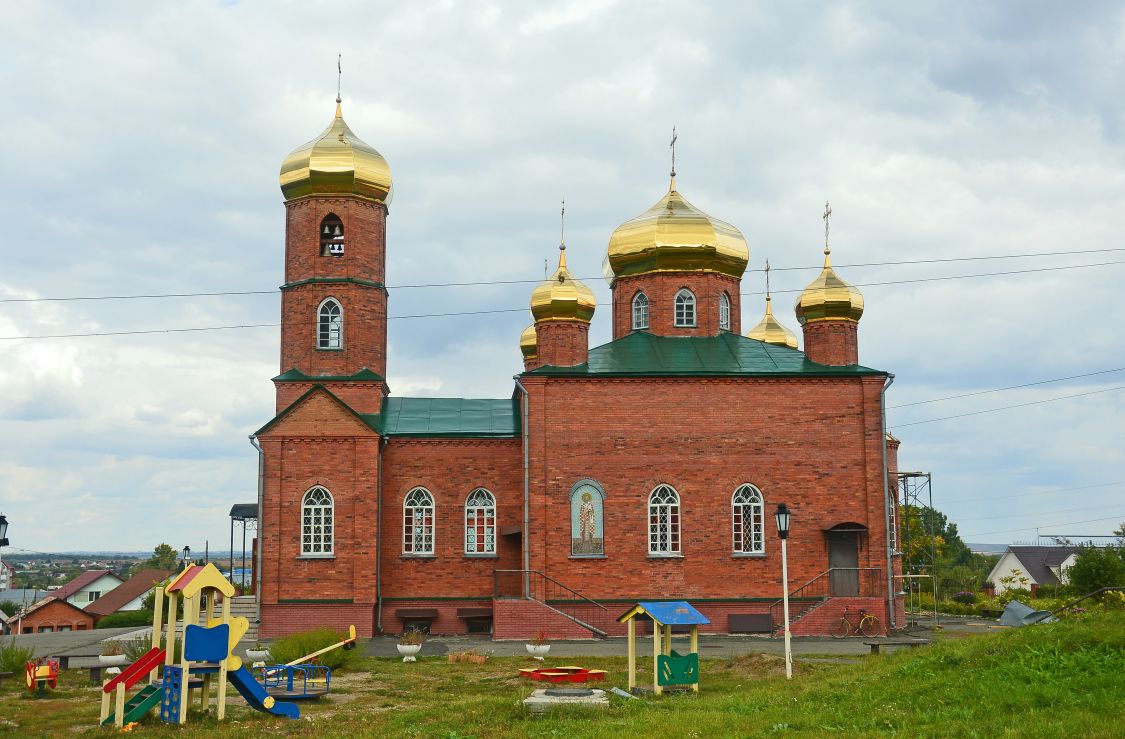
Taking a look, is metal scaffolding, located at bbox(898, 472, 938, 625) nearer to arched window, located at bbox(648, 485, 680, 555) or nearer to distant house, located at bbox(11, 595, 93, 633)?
arched window, located at bbox(648, 485, 680, 555)

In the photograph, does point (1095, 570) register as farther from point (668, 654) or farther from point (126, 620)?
point (126, 620)

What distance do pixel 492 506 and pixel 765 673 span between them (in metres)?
11.2

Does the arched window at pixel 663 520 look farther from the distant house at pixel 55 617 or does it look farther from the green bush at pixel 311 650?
the distant house at pixel 55 617

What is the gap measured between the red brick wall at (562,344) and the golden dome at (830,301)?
5.57 metres

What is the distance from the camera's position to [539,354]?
26312 mm

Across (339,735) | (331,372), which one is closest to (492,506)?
(331,372)

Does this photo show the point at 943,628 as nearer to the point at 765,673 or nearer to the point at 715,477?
the point at 715,477

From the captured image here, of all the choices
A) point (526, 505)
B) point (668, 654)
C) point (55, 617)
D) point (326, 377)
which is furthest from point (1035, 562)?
point (668, 654)

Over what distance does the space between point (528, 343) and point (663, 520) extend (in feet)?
30.2

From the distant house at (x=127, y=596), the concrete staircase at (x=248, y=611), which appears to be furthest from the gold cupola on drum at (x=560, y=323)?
the distant house at (x=127, y=596)

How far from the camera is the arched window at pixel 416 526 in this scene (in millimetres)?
26344

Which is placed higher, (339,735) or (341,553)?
(341,553)

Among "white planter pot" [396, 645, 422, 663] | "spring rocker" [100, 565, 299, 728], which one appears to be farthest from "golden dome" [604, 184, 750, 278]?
"spring rocker" [100, 565, 299, 728]

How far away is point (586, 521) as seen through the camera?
990 inches
